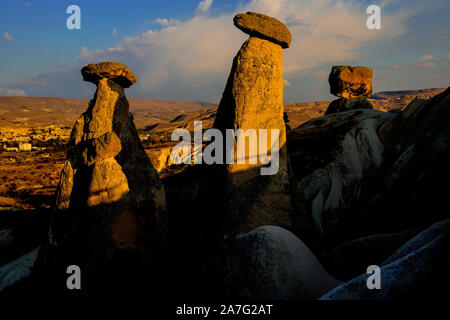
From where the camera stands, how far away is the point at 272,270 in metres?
3.24

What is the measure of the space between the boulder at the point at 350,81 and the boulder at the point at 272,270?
10.5 meters

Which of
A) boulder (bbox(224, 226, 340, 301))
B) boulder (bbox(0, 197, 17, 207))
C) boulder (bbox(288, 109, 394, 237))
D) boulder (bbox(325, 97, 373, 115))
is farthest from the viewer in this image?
boulder (bbox(0, 197, 17, 207))

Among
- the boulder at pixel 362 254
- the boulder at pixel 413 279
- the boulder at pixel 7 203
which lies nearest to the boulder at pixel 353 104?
the boulder at pixel 362 254

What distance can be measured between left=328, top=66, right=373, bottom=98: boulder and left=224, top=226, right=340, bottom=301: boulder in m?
10.5

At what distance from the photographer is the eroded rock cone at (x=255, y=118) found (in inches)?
195

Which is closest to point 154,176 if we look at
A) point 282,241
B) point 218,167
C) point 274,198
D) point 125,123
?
point 125,123

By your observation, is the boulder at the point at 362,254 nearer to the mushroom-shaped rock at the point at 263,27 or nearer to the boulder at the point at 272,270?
the boulder at the point at 272,270

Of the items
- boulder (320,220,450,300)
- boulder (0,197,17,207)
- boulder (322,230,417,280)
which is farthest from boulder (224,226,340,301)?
boulder (0,197,17,207)

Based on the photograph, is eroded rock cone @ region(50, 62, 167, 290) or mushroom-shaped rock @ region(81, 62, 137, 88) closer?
eroded rock cone @ region(50, 62, 167, 290)

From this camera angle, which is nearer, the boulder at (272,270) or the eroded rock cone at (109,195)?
the boulder at (272,270)

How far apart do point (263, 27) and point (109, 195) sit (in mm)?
→ 4361

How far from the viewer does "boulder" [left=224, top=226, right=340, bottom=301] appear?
10.4 feet

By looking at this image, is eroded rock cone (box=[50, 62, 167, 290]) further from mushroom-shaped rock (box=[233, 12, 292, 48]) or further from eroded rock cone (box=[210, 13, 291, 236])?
mushroom-shaped rock (box=[233, 12, 292, 48])

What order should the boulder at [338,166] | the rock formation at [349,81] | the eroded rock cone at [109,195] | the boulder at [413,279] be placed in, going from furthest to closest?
the rock formation at [349,81], the boulder at [338,166], the eroded rock cone at [109,195], the boulder at [413,279]
